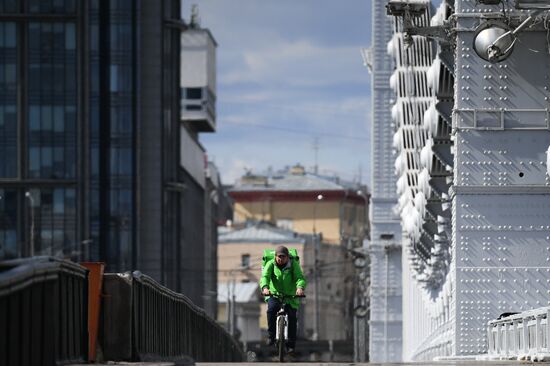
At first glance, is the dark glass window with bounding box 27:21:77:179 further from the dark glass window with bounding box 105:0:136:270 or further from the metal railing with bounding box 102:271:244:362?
the metal railing with bounding box 102:271:244:362

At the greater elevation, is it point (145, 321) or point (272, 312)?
point (272, 312)

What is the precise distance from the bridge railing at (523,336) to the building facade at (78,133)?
100 meters

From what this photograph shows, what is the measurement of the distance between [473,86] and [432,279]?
2217cm

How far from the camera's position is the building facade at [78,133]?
140 metres

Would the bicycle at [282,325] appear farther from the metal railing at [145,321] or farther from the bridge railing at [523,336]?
the bridge railing at [523,336]

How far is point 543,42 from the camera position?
147 ft

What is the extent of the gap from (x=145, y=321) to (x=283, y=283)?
2.16 m

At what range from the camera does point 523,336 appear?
3166cm

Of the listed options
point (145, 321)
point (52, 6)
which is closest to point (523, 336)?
point (145, 321)

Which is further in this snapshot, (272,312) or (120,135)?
(120,135)

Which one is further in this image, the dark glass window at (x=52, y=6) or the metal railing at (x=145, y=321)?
the dark glass window at (x=52, y=6)

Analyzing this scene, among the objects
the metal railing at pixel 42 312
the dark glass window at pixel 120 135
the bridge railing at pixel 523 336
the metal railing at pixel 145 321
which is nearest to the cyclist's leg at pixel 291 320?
the metal railing at pixel 145 321

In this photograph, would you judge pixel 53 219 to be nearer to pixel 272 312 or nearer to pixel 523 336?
pixel 523 336

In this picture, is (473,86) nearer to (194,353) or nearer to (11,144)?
(194,353)
